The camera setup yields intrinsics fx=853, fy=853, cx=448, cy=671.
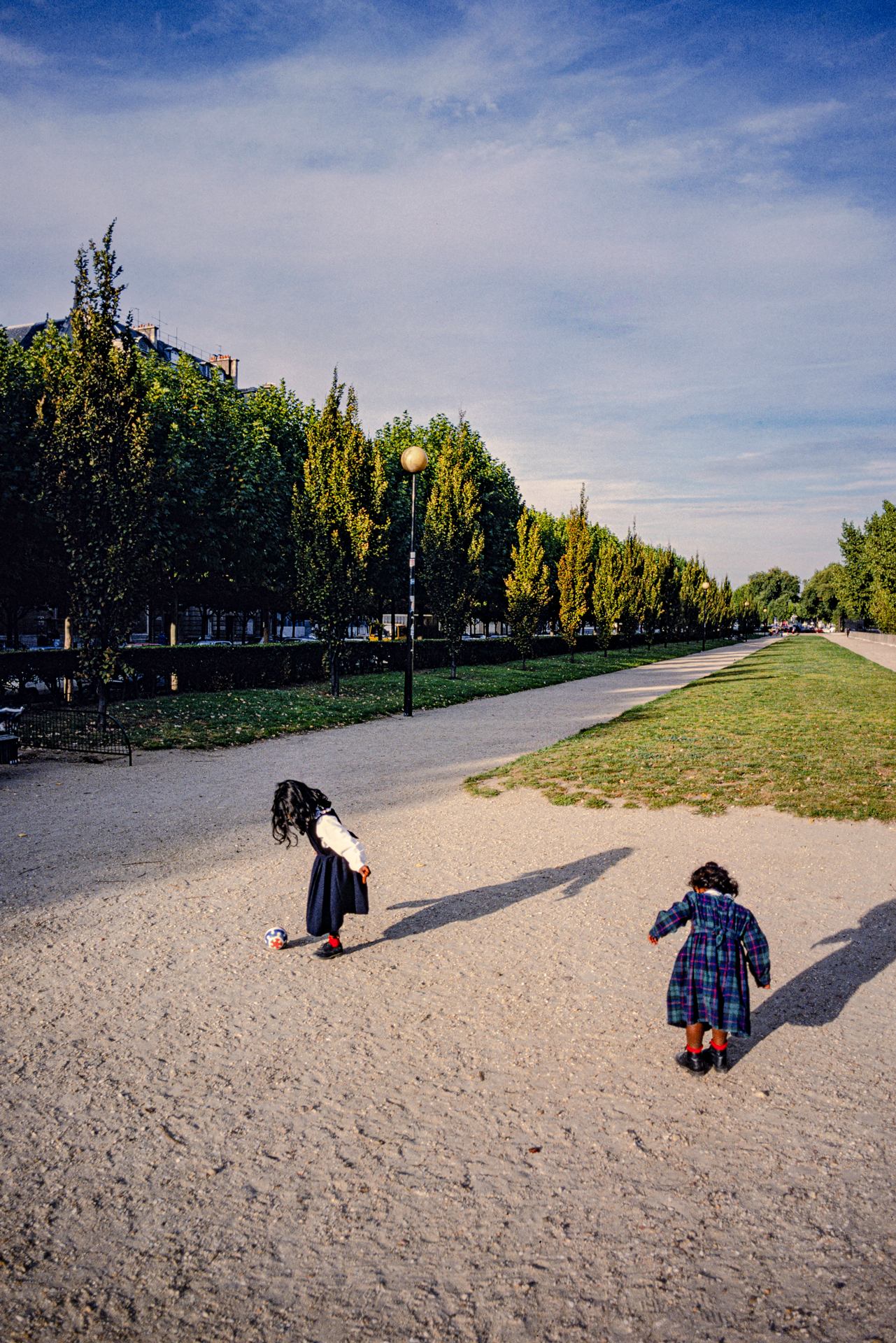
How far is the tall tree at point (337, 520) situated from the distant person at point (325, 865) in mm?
16749

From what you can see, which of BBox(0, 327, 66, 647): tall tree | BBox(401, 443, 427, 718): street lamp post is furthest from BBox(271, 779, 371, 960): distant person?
BBox(0, 327, 66, 647): tall tree

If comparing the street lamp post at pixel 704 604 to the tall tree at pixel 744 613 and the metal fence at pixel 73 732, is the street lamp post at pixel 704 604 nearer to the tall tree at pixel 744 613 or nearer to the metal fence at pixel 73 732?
the tall tree at pixel 744 613

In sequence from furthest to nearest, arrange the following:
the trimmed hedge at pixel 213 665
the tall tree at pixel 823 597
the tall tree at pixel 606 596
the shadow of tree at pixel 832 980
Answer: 1. the tall tree at pixel 823 597
2. the tall tree at pixel 606 596
3. the trimmed hedge at pixel 213 665
4. the shadow of tree at pixel 832 980

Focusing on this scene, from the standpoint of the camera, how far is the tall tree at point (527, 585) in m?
34.8

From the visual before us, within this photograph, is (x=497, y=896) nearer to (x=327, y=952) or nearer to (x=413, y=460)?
(x=327, y=952)

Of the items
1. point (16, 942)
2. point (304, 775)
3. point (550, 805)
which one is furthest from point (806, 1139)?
point (304, 775)

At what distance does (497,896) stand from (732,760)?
6.93m

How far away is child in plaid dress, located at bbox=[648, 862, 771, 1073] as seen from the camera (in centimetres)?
422

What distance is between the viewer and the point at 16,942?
19.1ft

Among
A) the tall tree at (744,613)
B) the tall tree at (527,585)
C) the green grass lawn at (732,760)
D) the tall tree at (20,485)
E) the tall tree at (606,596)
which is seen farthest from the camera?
the tall tree at (744,613)

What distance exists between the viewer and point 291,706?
20.4m

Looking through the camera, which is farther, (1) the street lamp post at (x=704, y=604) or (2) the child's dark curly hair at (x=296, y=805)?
(1) the street lamp post at (x=704, y=604)

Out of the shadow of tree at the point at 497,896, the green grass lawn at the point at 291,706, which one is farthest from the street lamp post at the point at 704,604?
the shadow of tree at the point at 497,896

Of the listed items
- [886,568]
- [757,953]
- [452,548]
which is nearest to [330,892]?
[757,953]
